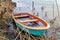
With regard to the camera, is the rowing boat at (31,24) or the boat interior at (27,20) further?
the boat interior at (27,20)

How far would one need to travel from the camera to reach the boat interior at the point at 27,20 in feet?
20.4

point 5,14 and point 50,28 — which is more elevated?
point 5,14

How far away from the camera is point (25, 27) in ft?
18.5

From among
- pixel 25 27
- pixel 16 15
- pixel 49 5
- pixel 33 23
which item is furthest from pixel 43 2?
pixel 25 27

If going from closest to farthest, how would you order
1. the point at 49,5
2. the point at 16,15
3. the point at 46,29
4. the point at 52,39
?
1. the point at 52,39
2. the point at 46,29
3. the point at 16,15
4. the point at 49,5

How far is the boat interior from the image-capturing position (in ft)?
20.4

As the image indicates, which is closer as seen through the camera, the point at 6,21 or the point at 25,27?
the point at 25,27

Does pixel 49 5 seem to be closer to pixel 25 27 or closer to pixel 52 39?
pixel 25 27

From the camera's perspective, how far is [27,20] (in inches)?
250

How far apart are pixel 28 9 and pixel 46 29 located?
2.90 m

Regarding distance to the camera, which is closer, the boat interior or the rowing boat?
the rowing boat

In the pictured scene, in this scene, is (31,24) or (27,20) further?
(27,20)

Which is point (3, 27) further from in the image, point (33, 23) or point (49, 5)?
point (49, 5)

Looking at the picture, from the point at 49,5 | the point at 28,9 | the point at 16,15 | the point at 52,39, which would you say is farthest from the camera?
the point at 49,5
